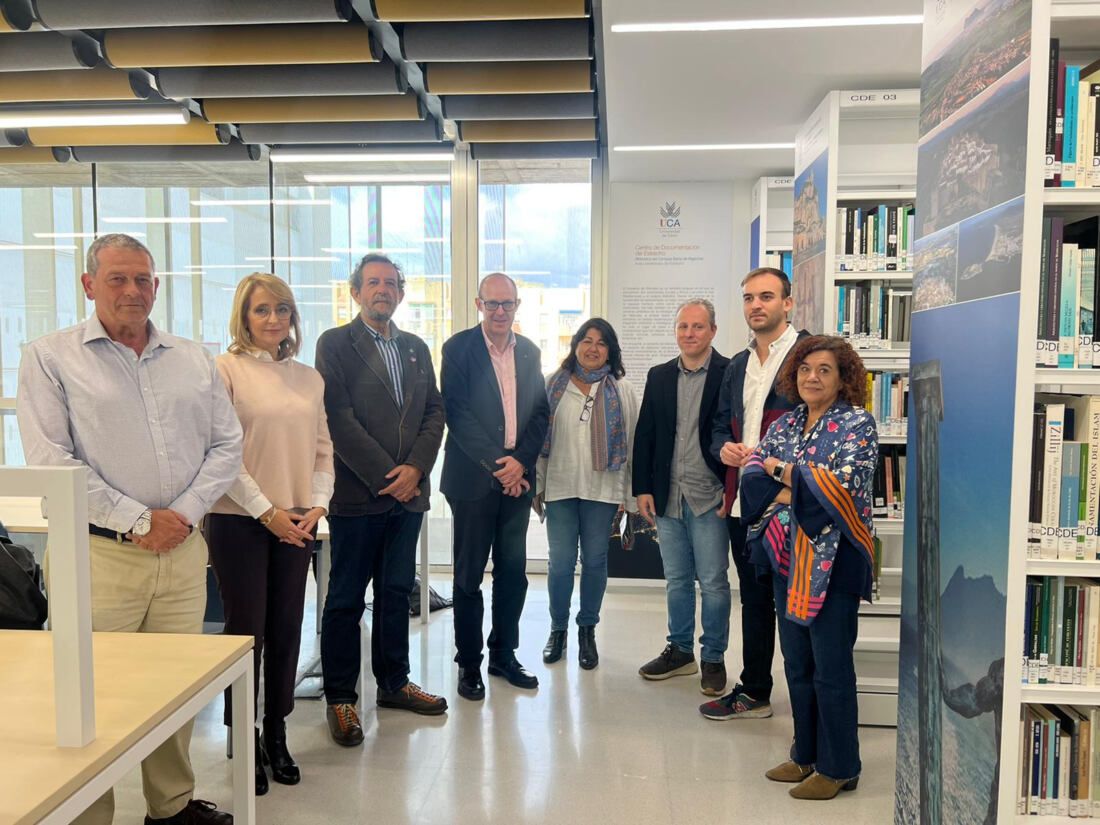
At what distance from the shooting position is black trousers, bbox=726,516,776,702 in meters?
3.03

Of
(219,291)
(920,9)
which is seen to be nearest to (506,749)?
(920,9)

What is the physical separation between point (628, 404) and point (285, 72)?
268 cm

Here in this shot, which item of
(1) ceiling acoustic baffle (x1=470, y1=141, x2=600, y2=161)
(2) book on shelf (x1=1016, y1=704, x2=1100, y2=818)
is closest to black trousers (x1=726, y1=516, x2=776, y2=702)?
(2) book on shelf (x1=1016, y1=704, x2=1100, y2=818)

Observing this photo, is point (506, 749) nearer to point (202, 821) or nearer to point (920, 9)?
point (202, 821)

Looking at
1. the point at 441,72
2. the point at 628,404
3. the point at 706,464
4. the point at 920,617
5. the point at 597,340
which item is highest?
the point at 441,72

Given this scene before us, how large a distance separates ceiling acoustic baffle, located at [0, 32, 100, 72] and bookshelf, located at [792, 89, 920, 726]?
3.77 m

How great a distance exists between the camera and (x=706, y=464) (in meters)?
3.33

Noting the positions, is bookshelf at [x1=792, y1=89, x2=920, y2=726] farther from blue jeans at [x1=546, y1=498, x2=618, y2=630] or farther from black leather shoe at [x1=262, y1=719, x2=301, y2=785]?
black leather shoe at [x1=262, y1=719, x2=301, y2=785]

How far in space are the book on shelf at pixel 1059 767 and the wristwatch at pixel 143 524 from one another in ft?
7.17

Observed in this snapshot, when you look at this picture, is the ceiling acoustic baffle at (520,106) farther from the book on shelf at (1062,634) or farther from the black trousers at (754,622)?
the book on shelf at (1062,634)

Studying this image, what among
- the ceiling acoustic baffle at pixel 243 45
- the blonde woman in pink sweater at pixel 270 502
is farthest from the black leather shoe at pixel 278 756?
the ceiling acoustic baffle at pixel 243 45

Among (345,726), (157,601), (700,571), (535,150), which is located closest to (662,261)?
(535,150)

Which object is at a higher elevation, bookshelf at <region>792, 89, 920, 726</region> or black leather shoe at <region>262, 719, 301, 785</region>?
bookshelf at <region>792, 89, 920, 726</region>

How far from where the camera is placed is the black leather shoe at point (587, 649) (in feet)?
12.1
